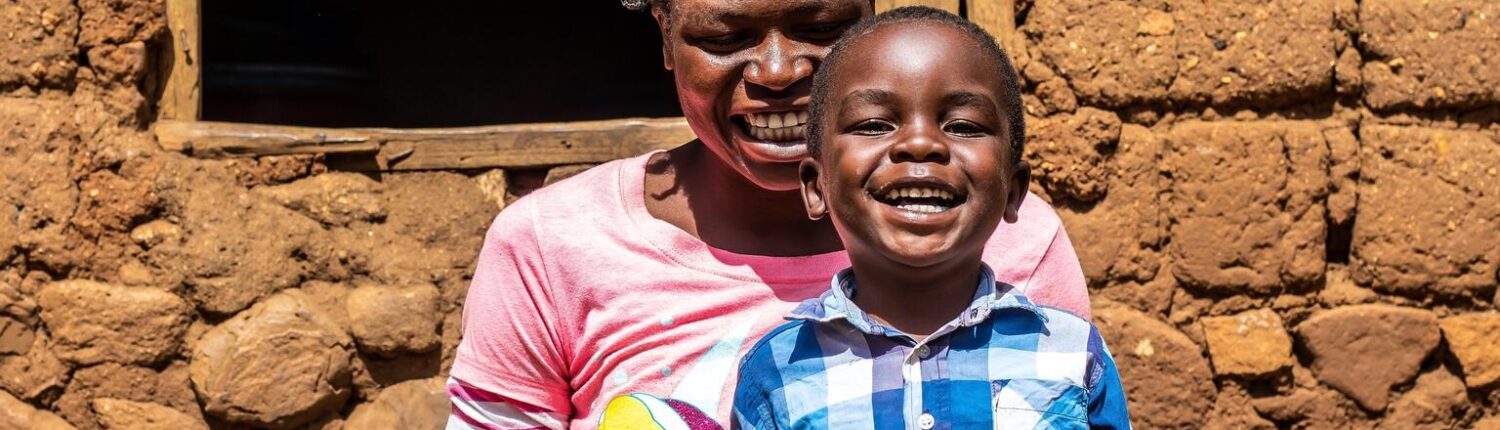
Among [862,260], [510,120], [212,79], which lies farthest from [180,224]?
[510,120]

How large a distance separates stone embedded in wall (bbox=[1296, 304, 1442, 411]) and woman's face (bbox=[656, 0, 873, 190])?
138cm

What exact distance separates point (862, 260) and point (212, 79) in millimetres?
2499

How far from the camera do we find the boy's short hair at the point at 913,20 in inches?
79.0

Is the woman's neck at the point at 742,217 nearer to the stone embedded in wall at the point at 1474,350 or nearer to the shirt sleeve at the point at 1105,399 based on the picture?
the shirt sleeve at the point at 1105,399

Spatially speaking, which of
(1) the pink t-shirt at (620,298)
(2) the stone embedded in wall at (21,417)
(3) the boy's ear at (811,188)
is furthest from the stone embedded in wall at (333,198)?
(3) the boy's ear at (811,188)

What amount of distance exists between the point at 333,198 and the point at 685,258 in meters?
1.15

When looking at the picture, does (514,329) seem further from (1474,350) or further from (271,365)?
(1474,350)

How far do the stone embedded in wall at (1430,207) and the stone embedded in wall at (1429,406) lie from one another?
19cm

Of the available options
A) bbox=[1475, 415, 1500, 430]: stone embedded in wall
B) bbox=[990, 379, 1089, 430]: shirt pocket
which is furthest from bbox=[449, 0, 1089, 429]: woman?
bbox=[1475, 415, 1500, 430]: stone embedded in wall

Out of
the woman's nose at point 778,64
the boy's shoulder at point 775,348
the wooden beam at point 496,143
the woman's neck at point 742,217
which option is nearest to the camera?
the boy's shoulder at point 775,348

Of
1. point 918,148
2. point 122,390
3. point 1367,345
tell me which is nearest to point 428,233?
point 122,390

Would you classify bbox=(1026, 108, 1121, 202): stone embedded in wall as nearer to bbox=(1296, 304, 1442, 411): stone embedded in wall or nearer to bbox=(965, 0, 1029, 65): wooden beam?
bbox=(965, 0, 1029, 65): wooden beam

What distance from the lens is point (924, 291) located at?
199 cm

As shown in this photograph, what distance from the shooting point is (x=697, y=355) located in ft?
7.66
